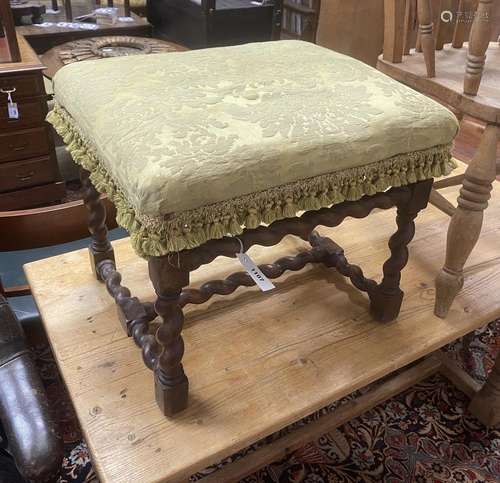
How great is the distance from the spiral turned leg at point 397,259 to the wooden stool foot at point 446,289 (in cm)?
8

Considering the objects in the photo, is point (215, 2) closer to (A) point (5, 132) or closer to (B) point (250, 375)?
(A) point (5, 132)

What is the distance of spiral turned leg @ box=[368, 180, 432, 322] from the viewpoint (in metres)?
0.81

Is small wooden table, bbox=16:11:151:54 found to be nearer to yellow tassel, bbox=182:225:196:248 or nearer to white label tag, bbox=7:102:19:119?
white label tag, bbox=7:102:19:119

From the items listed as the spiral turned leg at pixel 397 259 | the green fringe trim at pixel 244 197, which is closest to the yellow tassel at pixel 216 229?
the green fringe trim at pixel 244 197

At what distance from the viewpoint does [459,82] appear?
938mm

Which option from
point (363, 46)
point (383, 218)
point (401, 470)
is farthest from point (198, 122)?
point (363, 46)

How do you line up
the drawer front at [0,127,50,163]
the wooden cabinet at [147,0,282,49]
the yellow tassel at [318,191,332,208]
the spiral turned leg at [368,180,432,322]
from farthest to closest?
1. the wooden cabinet at [147,0,282,49]
2. the drawer front at [0,127,50,163]
3. the spiral turned leg at [368,180,432,322]
4. the yellow tassel at [318,191,332,208]

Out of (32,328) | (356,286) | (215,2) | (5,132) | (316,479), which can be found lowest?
(316,479)

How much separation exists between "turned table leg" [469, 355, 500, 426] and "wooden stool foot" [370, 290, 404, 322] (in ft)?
1.19

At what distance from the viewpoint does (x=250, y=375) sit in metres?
0.85

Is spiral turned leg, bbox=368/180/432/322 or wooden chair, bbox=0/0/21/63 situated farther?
wooden chair, bbox=0/0/21/63

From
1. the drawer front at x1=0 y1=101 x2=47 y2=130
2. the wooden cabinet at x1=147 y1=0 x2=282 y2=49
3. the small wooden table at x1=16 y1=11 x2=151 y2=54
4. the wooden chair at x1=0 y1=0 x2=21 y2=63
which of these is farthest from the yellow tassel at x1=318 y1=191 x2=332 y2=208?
the small wooden table at x1=16 y1=11 x2=151 y2=54

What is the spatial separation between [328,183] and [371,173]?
8 cm

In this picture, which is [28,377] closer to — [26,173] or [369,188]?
[369,188]
